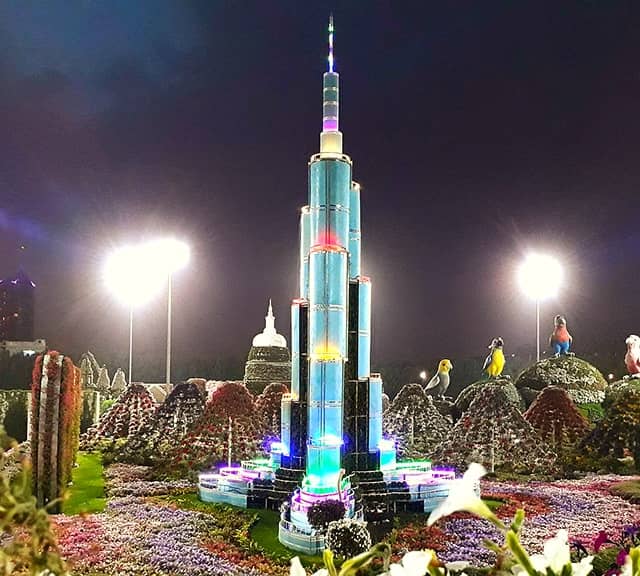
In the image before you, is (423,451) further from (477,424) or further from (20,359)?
(20,359)

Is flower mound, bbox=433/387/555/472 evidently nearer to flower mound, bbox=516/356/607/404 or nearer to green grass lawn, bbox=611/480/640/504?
green grass lawn, bbox=611/480/640/504

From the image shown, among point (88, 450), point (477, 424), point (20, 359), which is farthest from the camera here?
point (20, 359)

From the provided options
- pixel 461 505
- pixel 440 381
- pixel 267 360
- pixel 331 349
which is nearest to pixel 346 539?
pixel 331 349

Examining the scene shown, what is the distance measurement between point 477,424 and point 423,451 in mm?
1333

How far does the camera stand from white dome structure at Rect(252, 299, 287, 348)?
806 inches

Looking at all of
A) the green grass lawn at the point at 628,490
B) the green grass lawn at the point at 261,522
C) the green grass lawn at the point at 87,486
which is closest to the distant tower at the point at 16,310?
the green grass lawn at the point at 87,486

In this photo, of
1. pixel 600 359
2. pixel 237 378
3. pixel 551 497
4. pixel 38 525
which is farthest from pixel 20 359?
pixel 38 525

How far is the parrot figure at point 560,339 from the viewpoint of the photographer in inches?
746

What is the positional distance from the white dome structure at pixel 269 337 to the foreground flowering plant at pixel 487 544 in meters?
19.3

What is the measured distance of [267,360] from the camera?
66.3ft

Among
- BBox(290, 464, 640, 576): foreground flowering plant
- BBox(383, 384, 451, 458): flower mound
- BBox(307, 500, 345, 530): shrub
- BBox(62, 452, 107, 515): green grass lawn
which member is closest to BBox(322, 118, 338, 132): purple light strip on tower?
BBox(307, 500, 345, 530): shrub

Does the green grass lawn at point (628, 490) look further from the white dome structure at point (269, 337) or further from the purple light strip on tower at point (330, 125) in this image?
the white dome structure at point (269, 337)

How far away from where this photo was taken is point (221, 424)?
1431 centimetres

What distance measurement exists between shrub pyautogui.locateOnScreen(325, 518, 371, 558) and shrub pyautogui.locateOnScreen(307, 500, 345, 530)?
0.78 m
